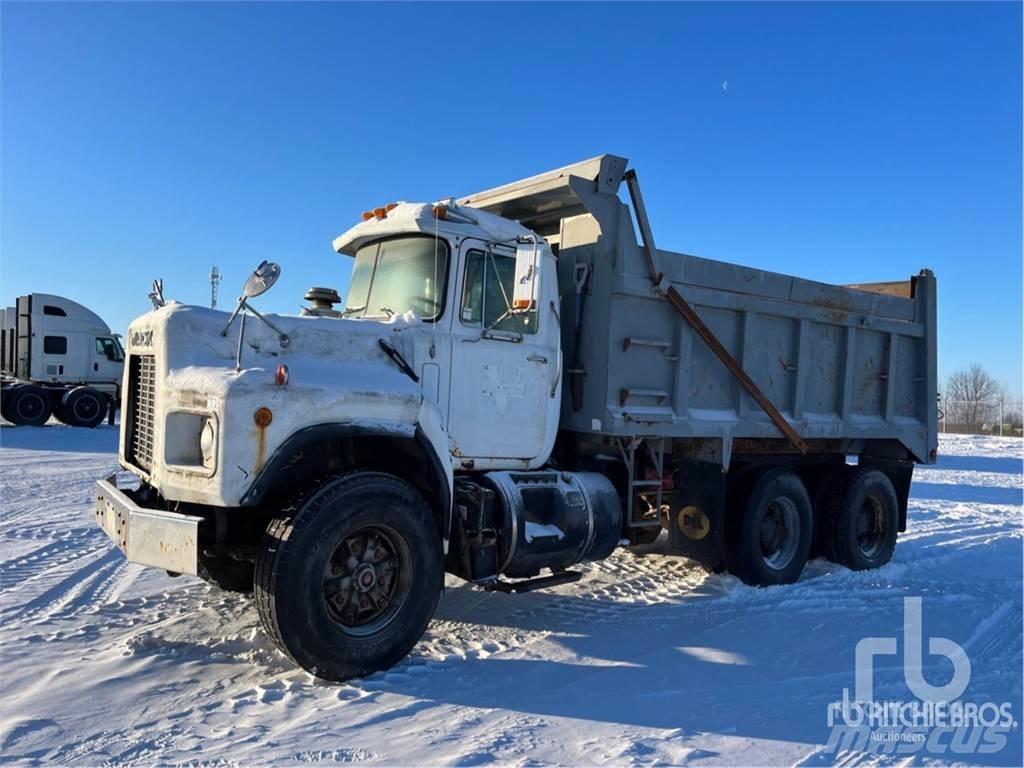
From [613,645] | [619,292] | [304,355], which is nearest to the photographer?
[304,355]

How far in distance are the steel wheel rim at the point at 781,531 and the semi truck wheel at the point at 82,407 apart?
2105 cm

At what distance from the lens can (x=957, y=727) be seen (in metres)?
3.98

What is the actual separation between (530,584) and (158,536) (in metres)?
2.43

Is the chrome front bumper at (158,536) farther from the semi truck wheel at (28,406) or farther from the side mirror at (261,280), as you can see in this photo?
the semi truck wheel at (28,406)

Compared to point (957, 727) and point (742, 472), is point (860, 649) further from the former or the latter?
point (742, 472)

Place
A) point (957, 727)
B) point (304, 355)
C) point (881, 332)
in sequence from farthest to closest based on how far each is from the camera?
point (881, 332) < point (304, 355) < point (957, 727)

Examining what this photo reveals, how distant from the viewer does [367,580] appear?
14.6ft

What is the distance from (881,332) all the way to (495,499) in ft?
16.7

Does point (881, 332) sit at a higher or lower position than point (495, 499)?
higher

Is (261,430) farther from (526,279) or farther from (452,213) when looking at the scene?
(452,213)

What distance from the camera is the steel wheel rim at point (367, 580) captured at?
4.37 meters

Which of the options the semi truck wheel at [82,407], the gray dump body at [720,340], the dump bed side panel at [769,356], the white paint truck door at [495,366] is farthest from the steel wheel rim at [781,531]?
the semi truck wheel at [82,407]

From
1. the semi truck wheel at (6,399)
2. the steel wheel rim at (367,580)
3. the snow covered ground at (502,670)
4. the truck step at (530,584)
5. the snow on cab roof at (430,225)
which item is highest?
the snow on cab roof at (430,225)

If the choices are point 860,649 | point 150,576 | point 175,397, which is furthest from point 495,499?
point 150,576
